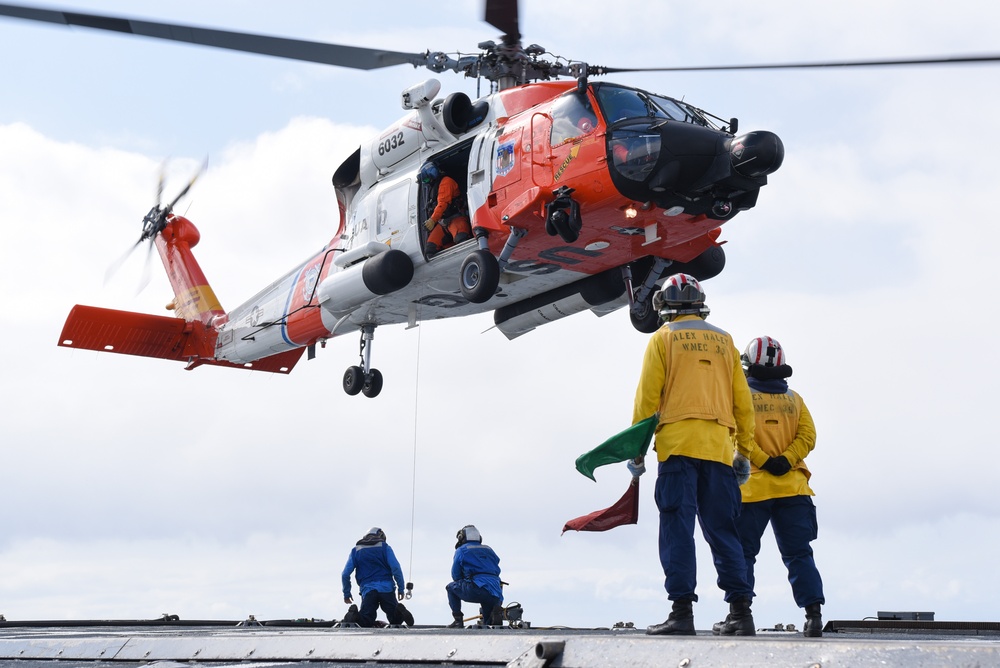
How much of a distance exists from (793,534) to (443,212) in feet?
24.9

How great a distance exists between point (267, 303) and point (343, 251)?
2.55 metres

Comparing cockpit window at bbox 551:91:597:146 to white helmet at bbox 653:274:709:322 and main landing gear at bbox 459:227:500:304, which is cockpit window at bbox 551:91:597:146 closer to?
main landing gear at bbox 459:227:500:304

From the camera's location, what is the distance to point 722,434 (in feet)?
19.4

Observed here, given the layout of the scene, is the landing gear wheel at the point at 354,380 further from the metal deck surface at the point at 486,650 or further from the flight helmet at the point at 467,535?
the metal deck surface at the point at 486,650

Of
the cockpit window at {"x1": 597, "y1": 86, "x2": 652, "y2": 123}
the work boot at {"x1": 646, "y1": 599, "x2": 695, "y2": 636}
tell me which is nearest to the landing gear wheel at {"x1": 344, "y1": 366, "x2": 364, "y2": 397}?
the cockpit window at {"x1": 597, "y1": 86, "x2": 652, "y2": 123}

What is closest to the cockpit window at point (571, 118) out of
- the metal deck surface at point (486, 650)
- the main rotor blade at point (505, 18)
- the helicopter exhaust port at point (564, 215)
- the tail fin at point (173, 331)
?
the helicopter exhaust port at point (564, 215)

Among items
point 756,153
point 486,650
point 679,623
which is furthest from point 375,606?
point 486,650

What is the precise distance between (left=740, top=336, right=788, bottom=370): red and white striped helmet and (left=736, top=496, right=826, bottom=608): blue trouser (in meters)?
0.94

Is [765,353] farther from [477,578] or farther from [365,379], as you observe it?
[365,379]

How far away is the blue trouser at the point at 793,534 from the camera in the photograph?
24.0 feet

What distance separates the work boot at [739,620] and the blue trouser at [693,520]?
4cm

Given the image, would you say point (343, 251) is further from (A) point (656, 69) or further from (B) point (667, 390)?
(B) point (667, 390)

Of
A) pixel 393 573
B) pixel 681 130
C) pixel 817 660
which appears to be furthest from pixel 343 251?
pixel 817 660

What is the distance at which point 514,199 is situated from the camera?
1234 cm
